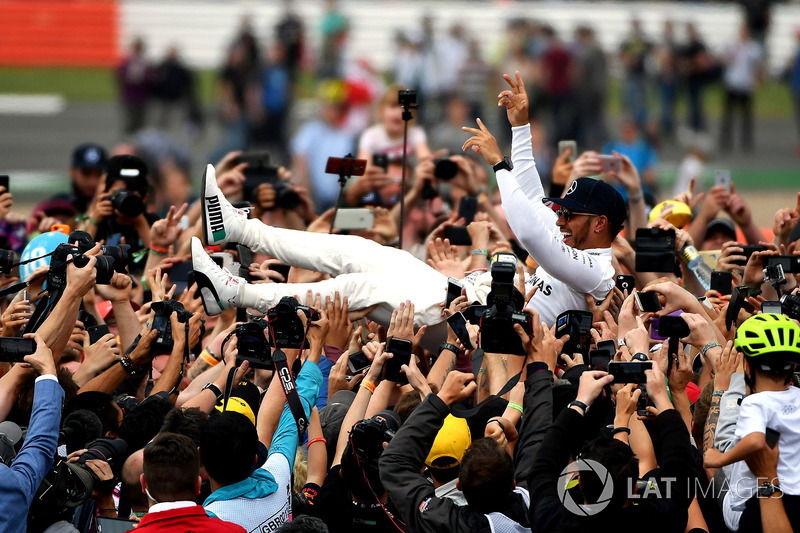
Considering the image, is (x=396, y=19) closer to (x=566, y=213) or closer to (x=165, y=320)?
(x=566, y=213)

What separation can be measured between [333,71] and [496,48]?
5.38m

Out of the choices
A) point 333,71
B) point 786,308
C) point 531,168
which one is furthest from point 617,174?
point 333,71

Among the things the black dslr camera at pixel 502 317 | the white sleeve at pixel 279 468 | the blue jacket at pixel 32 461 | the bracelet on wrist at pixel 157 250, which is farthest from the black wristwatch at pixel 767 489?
the bracelet on wrist at pixel 157 250

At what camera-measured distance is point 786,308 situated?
492cm

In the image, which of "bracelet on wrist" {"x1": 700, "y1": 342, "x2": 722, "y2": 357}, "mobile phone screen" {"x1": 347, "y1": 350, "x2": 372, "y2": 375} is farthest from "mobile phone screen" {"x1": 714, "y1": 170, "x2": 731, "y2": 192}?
"mobile phone screen" {"x1": 347, "y1": 350, "x2": 372, "y2": 375}

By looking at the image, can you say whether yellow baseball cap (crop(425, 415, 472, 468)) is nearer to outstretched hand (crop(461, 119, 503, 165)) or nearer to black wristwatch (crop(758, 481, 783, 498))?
black wristwatch (crop(758, 481, 783, 498))

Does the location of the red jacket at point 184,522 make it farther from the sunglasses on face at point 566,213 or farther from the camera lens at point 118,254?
the sunglasses on face at point 566,213

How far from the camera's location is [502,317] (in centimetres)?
464

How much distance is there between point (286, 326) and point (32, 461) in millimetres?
1357

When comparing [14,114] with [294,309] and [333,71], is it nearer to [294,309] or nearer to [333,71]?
[333,71]

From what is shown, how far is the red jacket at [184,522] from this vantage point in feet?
13.2

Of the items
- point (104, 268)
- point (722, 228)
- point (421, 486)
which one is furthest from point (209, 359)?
point (722, 228)

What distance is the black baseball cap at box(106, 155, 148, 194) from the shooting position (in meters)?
7.67
